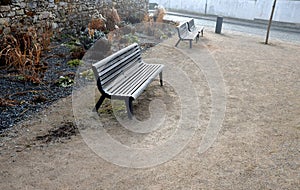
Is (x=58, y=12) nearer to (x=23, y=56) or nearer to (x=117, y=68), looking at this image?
(x=23, y=56)

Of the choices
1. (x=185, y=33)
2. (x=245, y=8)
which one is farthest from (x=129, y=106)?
(x=245, y=8)

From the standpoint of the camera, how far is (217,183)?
9.07 feet

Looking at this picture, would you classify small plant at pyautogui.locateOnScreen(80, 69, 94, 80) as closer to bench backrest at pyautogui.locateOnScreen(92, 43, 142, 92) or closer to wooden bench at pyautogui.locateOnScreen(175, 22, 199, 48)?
bench backrest at pyautogui.locateOnScreen(92, 43, 142, 92)

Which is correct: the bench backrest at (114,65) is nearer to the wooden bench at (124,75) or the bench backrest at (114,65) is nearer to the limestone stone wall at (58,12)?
the wooden bench at (124,75)

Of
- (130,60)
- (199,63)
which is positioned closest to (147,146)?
(130,60)

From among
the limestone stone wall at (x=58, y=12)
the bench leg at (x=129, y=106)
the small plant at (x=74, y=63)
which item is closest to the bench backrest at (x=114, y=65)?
the bench leg at (x=129, y=106)

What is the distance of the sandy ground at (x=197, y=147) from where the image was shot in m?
2.77

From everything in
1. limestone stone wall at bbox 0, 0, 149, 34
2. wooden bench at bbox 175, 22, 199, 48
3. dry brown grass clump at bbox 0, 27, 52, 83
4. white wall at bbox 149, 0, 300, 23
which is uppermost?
limestone stone wall at bbox 0, 0, 149, 34

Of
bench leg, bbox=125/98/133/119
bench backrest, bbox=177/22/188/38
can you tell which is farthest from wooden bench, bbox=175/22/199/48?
bench leg, bbox=125/98/133/119

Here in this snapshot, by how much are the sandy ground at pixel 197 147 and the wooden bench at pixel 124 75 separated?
1.19 feet

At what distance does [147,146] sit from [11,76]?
3135 millimetres

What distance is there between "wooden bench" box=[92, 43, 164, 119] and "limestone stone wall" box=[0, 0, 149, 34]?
3228 millimetres

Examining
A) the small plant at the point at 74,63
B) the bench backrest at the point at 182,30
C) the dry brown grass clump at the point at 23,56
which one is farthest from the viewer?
the bench backrest at the point at 182,30

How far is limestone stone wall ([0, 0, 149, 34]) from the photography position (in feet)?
20.7
